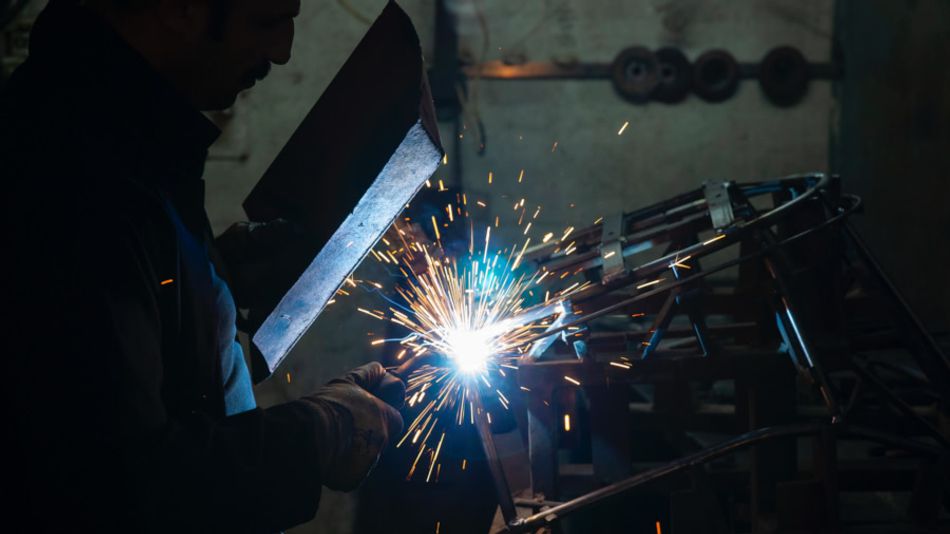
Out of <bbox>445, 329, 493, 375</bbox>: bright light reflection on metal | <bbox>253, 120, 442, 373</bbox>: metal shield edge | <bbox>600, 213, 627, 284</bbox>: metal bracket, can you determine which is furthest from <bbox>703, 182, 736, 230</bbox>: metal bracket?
<bbox>253, 120, 442, 373</bbox>: metal shield edge

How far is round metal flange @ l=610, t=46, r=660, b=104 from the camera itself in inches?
215

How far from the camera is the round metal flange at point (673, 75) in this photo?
5.45m

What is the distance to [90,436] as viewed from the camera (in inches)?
37.0

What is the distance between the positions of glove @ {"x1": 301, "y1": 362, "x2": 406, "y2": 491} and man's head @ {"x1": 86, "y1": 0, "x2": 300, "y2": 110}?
1.91ft

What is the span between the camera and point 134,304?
3.30 feet

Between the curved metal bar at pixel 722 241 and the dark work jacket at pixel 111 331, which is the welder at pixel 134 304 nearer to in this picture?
the dark work jacket at pixel 111 331

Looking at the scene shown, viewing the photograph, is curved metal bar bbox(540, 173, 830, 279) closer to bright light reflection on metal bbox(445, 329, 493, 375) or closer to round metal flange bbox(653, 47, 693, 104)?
bright light reflection on metal bbox(445, 329, 493, 375)

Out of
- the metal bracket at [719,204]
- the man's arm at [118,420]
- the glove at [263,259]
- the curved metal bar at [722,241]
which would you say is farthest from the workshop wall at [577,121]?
the man's arm at [118,420]

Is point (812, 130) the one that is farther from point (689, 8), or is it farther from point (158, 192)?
point (158, 192)

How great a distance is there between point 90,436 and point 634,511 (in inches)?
91.9

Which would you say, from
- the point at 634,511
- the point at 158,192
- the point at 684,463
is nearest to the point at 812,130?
the point at 634,511

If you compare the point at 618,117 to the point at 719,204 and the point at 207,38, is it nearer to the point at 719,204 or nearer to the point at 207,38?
the point at 719,204

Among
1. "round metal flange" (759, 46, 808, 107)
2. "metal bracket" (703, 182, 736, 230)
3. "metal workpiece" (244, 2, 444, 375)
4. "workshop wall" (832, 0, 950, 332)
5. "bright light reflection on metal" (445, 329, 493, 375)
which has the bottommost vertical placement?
"bright light reflection on metal" (445, 329, 493, 375)

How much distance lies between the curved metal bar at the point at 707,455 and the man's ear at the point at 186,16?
1.59 meters
